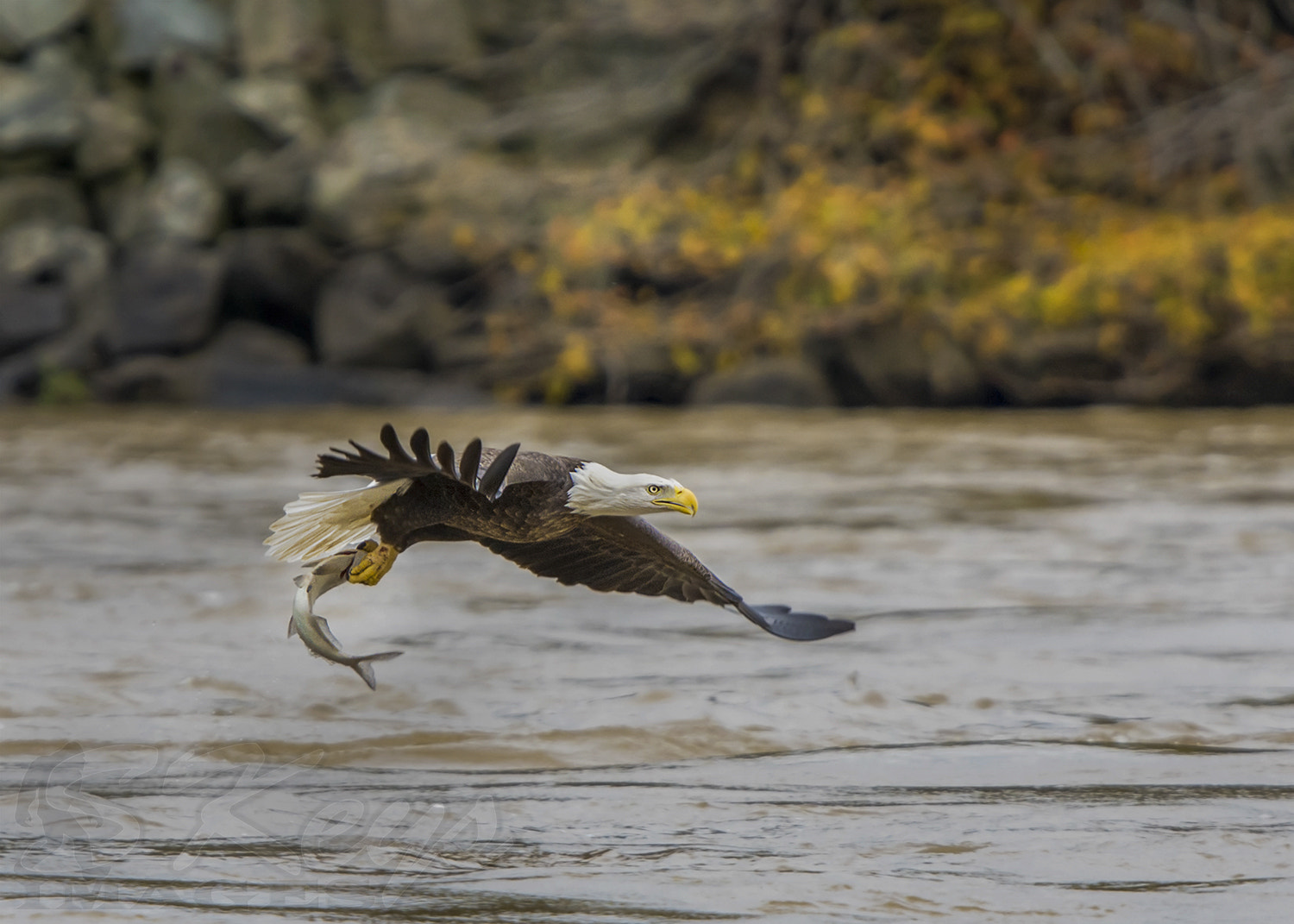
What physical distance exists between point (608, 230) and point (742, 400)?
138 centimetres

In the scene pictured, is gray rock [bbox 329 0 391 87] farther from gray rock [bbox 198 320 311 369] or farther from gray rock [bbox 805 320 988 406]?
gray rock [bbox 805 320 988 406]

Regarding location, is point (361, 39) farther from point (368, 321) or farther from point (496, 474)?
point (496, 474)

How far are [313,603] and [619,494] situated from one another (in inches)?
20.4

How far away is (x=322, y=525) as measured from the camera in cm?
296

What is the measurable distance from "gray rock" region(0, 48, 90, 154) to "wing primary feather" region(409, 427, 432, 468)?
37.2 ft

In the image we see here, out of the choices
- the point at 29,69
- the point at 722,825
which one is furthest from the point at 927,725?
the point at 29,69

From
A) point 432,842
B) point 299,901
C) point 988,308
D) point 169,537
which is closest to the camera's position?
point 299,901

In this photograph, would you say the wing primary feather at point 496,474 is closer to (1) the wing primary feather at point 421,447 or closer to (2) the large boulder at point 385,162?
(1) the wing primary feather at point 421,447

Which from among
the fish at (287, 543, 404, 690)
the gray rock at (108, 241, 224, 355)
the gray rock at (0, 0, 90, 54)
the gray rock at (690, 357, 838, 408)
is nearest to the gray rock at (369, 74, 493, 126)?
the gray rock at (108, 241, 224, 355)

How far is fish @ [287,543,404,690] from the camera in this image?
108 inches

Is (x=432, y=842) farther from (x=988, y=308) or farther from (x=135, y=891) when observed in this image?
(x=988, y=308)

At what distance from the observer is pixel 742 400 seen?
11.3 meters

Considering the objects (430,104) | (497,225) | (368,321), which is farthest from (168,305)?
(430,104)

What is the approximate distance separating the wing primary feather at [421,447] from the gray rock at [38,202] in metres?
11.3
